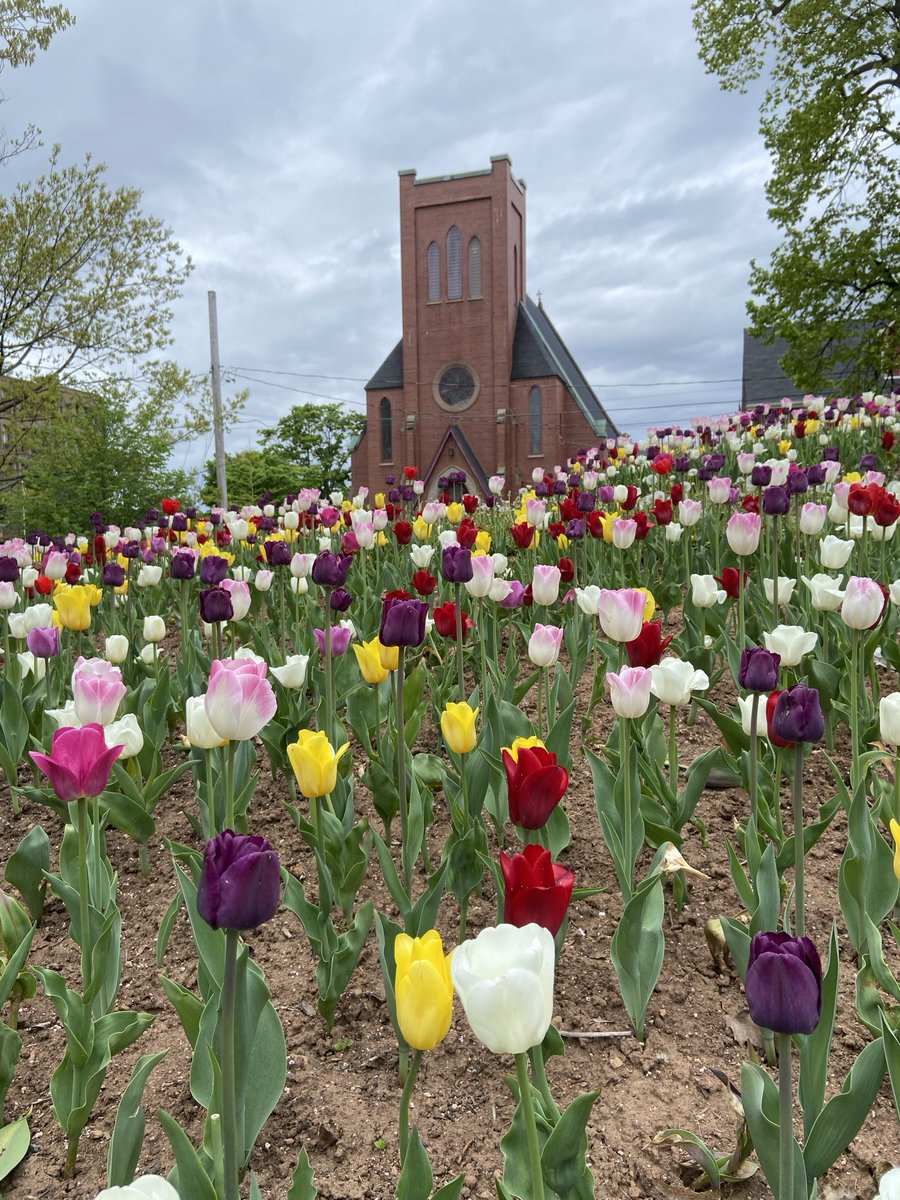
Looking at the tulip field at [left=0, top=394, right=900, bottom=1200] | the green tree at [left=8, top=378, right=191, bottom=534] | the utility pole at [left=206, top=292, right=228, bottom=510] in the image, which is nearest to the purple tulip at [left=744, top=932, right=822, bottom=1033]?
the tulip field at [left=0, top=394, right=900, bottom=1200]

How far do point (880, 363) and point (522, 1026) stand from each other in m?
21.3

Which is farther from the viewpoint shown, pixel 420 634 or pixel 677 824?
pixel 677 824

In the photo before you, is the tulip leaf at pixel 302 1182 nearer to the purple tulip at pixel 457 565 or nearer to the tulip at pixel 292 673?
the tulip at pixel 292 673

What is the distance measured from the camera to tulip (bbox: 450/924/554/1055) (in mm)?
886

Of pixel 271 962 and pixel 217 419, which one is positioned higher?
pixel 217 419

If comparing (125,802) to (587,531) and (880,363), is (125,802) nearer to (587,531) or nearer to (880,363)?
Result: (587,531)

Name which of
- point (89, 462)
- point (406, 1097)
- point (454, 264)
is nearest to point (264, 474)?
point (454, 264)

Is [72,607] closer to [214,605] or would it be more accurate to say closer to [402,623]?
[214,605]

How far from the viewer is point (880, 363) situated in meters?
19.1

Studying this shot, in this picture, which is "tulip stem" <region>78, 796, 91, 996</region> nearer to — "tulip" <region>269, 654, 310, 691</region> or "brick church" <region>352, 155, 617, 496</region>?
"tulip" <region>269, 654, 310, 691</region>

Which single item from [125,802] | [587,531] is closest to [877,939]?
[125,802]

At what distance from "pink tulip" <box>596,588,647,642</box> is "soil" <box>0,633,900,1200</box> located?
0.72m

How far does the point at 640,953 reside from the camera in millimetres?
1696

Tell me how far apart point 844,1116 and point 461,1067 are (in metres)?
0.79
